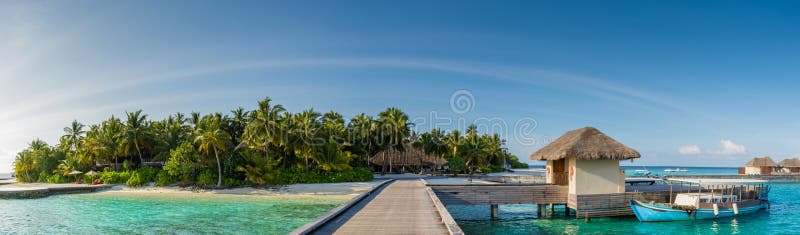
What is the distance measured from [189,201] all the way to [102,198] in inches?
278

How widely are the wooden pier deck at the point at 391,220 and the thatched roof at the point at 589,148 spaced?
7061 mm

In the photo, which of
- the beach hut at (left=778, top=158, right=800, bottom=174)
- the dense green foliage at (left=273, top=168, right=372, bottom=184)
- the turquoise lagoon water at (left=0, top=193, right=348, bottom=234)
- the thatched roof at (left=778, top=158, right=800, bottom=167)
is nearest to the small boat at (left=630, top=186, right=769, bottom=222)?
the turquoise lagoon water at (left=0, top=193, right=348, bottom=234)

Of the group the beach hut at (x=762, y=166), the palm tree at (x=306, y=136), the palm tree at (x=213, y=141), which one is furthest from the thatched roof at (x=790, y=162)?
the palm tree at (x=213, y=141)

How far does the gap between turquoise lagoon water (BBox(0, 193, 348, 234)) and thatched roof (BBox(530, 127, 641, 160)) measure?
35.5 feet

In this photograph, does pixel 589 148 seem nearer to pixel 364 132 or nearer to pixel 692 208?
pixel 692 208

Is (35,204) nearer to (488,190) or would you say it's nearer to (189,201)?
(189,201)

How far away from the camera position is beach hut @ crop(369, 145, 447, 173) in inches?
1818

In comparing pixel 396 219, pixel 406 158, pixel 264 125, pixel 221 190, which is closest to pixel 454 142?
pixel 406 158

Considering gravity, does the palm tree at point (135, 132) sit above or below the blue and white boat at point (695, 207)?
above

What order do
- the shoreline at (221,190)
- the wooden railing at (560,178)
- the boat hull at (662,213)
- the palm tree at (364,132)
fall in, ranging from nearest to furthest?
the boat hull at (662,213) → the wooden railing at (560,178) → the shoreline at (221,190) → the palm tree at (364,132)

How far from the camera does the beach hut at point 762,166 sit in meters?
53.6

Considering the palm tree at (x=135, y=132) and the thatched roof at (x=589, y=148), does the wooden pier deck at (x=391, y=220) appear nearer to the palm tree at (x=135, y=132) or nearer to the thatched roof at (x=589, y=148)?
the thatched roof at (x=589, y=148)

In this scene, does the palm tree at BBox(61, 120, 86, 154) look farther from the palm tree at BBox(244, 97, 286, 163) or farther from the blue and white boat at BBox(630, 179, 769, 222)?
the blue and white boat at BBox(630, 179, 769, 222)

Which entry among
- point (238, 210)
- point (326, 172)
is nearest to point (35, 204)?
point (238, 210)
